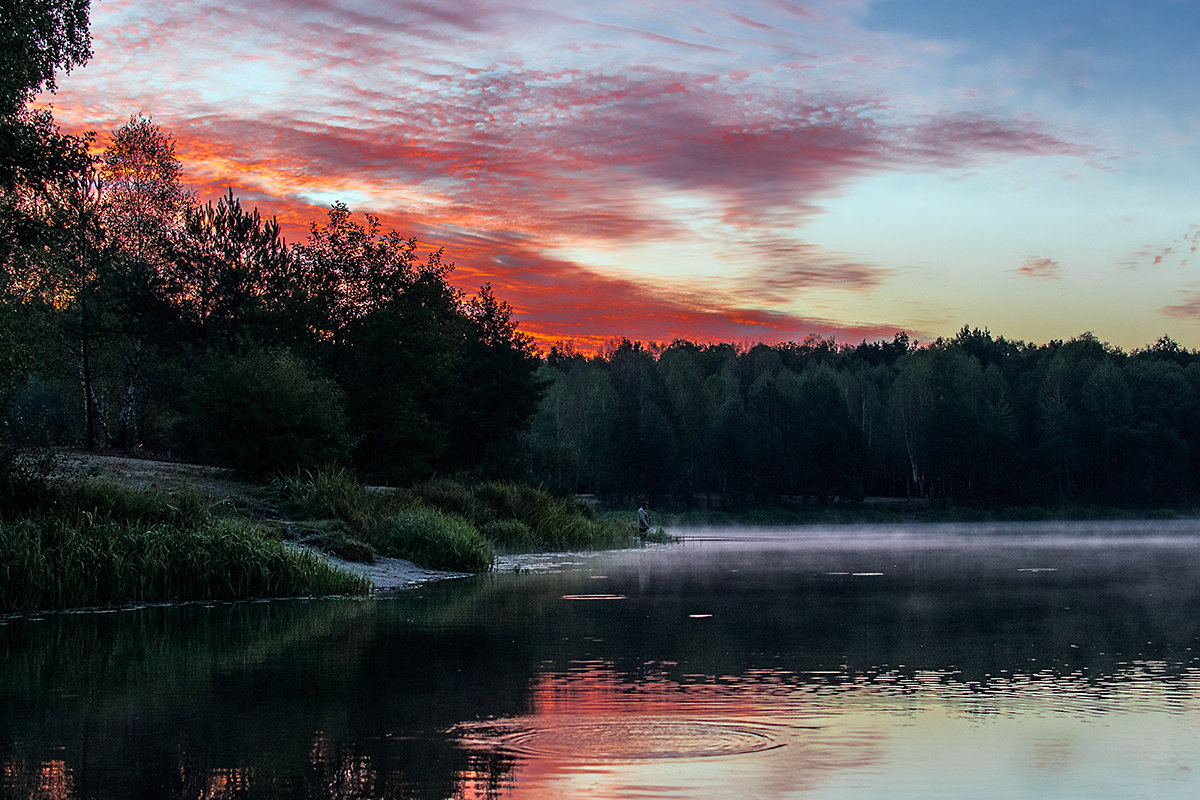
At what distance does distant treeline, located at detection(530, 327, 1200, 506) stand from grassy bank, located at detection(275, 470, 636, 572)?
71.2m

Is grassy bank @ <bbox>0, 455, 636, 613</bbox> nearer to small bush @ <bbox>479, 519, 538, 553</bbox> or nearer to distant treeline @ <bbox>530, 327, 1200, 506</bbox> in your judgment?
small bush @ <bbox>479, 519, 538, 553</bbox>

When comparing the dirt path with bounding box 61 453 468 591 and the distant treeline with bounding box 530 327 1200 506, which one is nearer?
A: the dirt path with bounding box 61 453 468 591

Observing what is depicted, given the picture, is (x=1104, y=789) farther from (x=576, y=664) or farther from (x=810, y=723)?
(x=576, y=664)

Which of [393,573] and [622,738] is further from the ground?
[622,738]

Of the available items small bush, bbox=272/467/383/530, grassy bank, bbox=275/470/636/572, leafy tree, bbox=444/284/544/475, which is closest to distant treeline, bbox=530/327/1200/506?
leafy tree, bbox=444/284/544/475

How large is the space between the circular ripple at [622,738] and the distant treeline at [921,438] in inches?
4142

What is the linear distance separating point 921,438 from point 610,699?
118341 mm

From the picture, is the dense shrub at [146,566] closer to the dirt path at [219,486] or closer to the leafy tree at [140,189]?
the dirt path at [219,486]

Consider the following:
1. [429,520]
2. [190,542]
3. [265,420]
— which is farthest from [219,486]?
[190,542]

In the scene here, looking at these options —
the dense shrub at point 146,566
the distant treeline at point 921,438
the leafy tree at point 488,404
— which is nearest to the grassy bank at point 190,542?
the dense shrub at point 146,566

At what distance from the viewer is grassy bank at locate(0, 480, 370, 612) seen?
21.0 metres

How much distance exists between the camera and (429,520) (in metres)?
32.6

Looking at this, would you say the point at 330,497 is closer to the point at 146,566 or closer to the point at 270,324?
the point at 146,566

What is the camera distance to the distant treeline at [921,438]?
402ft
